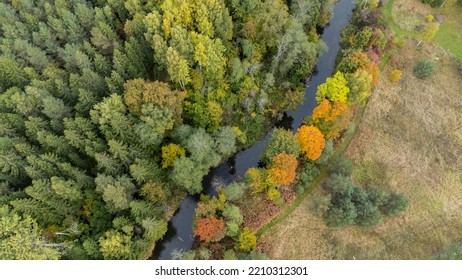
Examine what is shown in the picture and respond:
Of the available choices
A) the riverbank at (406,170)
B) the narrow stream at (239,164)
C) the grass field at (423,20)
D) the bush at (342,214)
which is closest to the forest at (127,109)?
the narrow stream at (239,164)

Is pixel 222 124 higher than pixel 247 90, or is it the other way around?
pixel 247 90

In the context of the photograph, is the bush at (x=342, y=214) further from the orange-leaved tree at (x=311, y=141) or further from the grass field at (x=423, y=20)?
the grass field at (x=423, y=20)

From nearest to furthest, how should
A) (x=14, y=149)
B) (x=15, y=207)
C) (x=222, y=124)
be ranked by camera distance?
(x=15, y=207) < (x=14, y=149) < (x=222, y=124)

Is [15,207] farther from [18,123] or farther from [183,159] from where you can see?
[183,159]

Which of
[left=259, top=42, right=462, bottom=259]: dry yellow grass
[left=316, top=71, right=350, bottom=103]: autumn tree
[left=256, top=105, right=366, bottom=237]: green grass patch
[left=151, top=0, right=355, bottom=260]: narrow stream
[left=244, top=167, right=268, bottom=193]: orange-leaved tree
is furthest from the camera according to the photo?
[left=316, top=71, right=350, bottom=103]: autumn tree

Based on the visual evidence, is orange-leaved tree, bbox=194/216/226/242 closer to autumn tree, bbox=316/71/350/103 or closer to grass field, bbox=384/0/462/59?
autumn tree, bbox=316/71/350/103

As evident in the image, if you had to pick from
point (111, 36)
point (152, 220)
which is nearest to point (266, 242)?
point (152, 220)

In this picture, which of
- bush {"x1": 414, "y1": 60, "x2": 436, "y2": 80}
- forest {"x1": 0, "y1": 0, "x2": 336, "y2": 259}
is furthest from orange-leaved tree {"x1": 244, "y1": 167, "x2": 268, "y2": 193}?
bush {"x1": 414, "y1": 60, "x2": 436, "y2": 80}
